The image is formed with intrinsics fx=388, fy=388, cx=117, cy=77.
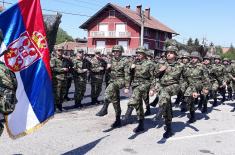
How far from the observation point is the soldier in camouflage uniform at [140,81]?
8820mm

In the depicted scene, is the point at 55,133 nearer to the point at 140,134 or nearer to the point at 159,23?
the point at 140,134

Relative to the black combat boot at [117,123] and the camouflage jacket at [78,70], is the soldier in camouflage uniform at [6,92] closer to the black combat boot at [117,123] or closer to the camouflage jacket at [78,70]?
the black combat boot at [117,123]

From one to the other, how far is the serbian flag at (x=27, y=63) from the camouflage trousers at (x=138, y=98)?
8.33 feet

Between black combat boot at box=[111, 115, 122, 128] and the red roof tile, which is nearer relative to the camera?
black combat boot at box=[111, 115, 122, 128]

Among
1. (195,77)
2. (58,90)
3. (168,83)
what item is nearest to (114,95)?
(168,83)

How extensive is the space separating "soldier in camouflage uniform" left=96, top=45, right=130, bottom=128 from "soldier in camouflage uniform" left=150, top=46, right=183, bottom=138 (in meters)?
0.86

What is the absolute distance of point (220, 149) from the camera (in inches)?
309

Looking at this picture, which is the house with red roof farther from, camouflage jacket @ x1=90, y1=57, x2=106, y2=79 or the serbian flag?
the serbian flag

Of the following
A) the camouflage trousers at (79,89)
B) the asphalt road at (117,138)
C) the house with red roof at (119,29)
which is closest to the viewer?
the asphalt road at (117,138)

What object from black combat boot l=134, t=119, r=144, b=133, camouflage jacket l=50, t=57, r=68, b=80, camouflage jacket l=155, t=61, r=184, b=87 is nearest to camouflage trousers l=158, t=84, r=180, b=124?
camouflage jacket l=155, t=61, r=184, b=87

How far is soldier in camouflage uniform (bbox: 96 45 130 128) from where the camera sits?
9.33 m

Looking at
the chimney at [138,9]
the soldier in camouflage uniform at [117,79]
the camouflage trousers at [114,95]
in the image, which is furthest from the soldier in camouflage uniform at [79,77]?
the chimney at [138,9]

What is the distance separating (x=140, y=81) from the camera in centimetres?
906

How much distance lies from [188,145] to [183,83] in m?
3.26
